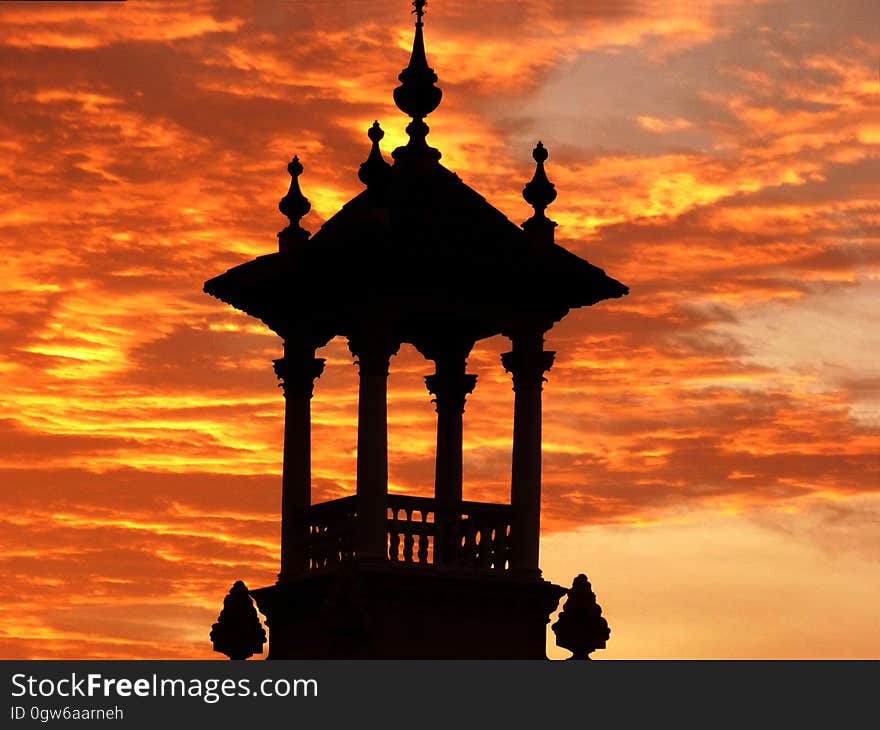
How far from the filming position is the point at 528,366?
57.8 metres

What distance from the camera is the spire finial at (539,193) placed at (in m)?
58.1

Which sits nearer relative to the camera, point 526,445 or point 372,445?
point 372,445

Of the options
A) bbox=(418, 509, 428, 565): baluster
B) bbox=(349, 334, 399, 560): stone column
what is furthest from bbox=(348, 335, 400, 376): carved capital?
bbox=(418, 509, 428, 565): baluster

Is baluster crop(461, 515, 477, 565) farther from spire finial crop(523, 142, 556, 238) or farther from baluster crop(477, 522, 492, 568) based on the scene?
spire finial crop(523, 142, 556, 238)

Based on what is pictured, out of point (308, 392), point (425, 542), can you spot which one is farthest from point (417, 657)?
point (308, 392)

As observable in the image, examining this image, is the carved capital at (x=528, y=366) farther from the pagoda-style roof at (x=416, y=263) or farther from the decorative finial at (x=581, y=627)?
the decorative finial at (x=581, y=627)

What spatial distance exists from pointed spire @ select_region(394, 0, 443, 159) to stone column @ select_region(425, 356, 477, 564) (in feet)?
14.2

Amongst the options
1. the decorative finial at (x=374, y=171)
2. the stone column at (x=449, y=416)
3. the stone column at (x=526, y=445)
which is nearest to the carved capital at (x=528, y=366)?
the stone column at (x=526, y=445)

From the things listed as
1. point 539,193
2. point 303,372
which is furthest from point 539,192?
point 303,372

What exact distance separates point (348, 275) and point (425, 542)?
193 inches

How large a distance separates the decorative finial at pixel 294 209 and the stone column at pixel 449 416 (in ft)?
11.6

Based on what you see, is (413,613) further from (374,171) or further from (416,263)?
(374,171)

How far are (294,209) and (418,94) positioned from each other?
11.2ft
